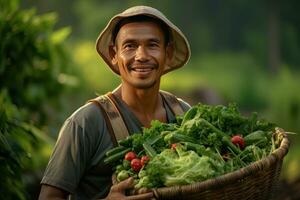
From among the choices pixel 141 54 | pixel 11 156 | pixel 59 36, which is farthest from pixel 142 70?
pixel 59 36

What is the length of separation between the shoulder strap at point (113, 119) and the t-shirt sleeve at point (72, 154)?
97mm

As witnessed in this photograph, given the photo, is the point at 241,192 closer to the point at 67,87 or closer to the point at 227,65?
the point at 67,87

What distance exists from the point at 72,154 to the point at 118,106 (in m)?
0.49

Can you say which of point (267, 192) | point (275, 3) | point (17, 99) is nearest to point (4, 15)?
Answer: point (17, 99)

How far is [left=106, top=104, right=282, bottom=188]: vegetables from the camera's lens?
14.3 ft

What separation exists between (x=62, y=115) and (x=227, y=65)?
54.5 m

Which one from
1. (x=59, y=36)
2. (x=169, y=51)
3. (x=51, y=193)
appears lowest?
(x=51, y=193)

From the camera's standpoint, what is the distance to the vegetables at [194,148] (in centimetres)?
436

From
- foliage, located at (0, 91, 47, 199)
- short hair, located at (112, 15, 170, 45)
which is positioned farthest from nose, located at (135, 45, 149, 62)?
foliage, located at (0, 91, 47, 199)

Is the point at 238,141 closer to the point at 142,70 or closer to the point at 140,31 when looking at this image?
the point at 142,70

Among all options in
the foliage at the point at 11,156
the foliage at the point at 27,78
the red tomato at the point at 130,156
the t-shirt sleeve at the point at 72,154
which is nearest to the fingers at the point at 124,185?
the red tomato at the point at 130,156

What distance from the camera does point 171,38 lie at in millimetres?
5422

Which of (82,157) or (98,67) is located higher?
(82,157)

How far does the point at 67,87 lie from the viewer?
388 inches
